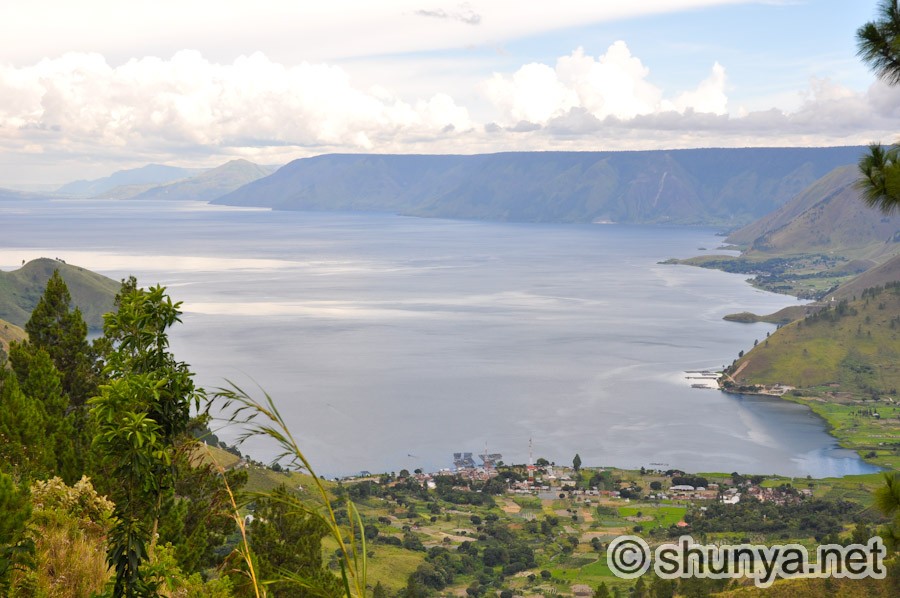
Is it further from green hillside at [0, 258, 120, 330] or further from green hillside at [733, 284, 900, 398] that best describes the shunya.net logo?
green hillside at [0, 258, 120, 330]

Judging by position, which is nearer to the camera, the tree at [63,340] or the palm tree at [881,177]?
the palm tree at [881,177]

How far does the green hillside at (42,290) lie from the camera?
502 feet

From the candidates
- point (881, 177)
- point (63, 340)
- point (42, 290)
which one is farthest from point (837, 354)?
point (881, 177)

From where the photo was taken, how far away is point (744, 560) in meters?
60.0

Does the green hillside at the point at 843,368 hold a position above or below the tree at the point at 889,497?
below

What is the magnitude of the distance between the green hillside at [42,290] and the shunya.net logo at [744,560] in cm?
11359

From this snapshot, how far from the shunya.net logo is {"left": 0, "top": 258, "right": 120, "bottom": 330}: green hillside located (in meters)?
114

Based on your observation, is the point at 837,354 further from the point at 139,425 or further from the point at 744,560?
the point at 139,425

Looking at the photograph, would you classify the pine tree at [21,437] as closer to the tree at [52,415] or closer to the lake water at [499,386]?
the tree at [52,415]

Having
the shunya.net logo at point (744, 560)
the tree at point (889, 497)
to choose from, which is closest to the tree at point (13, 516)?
the tree at point (889, 497)

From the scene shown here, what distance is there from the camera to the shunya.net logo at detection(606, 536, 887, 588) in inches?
1720

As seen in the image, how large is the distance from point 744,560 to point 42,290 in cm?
14441

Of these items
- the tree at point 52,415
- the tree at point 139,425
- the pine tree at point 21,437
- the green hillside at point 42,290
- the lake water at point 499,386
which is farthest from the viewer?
the green hillside at point 42,290

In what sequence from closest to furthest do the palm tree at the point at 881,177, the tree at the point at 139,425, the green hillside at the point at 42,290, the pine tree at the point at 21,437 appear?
the tree at the point at 139,425 → the palm tree at the point at 881,177 → the pine tree at the point at 21,437 → the green hillside at the point at 42,290
